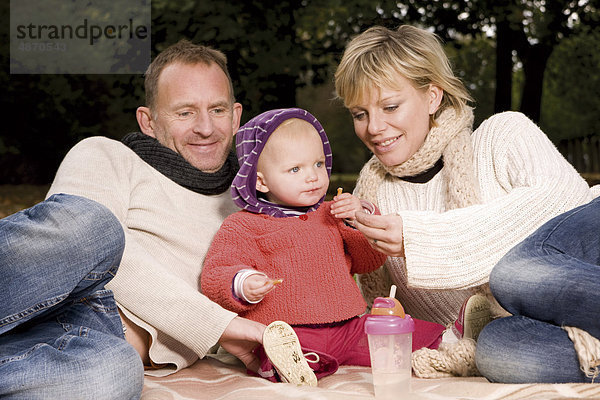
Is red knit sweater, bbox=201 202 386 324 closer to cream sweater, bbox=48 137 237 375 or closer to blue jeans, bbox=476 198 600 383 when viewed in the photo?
cream sweater, bbox=48 137 237 375

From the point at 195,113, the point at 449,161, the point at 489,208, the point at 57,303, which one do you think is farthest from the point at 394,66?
the point at 57,303

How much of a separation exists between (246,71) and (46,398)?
268 inches

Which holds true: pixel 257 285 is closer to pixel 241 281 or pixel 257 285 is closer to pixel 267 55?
pixel 241 281

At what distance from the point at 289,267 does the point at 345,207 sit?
285mm

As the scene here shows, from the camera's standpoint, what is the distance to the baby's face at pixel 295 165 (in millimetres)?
2383

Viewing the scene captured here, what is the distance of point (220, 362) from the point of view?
2.65 metres

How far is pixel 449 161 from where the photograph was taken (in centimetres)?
254

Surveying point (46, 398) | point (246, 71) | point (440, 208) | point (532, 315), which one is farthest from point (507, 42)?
point (46, 398)

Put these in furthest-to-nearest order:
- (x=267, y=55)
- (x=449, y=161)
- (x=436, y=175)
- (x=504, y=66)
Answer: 1. (x=504, y=66)
2. (x=267, y=55)
3. (x=436, y=175)
4. (x=449, y=161)

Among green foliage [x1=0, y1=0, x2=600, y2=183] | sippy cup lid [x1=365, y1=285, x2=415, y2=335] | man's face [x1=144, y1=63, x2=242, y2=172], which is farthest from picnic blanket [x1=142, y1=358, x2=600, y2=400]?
green foliage [x1=0, y1=0, x2=600, y2=183]

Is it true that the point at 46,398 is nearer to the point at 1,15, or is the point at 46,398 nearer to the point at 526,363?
the point at 526,363

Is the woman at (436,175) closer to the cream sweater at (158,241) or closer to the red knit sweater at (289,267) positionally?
the red knit sweater at (289,267)

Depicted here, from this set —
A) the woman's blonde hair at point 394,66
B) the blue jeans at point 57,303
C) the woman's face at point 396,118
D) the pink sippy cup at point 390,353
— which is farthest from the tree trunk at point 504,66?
the blue jeans at point 57,303

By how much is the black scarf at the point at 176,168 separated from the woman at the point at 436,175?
622 mm
